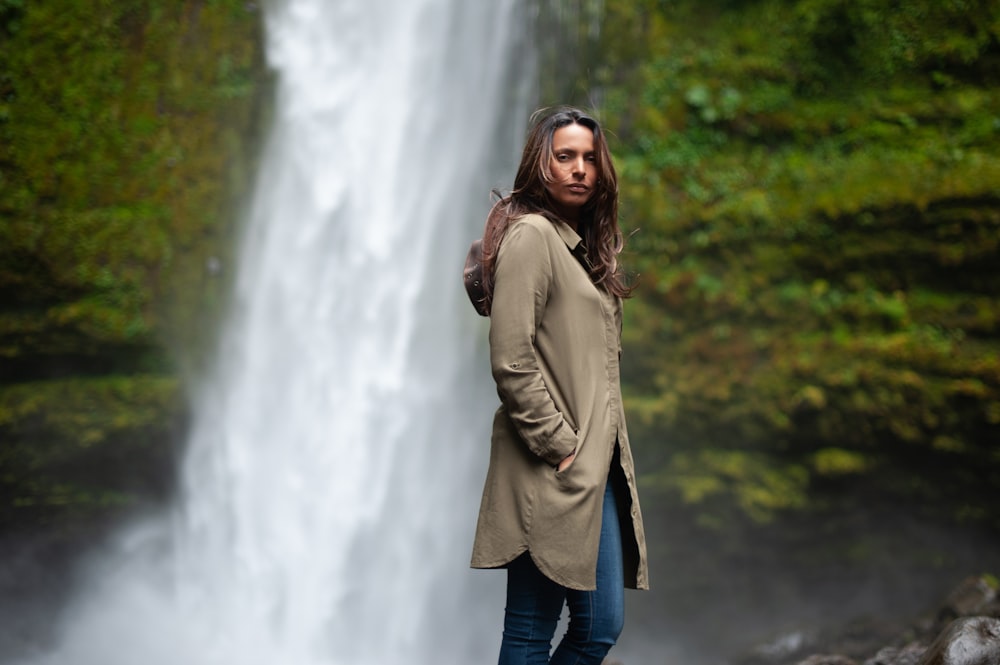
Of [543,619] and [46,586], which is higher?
[543,619]

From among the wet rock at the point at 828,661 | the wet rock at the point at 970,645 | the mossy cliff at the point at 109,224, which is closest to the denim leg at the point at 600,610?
the wet rock at the point at 970,645

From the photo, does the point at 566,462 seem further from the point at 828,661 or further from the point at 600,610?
the point at 828,661

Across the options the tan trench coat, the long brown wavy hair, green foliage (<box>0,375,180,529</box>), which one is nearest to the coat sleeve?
the tan trench coat

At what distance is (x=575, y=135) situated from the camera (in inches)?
76.8

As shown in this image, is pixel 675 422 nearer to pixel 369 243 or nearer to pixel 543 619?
pixel 369 243

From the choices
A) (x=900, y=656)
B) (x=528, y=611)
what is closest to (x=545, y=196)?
(x=528, y=611)

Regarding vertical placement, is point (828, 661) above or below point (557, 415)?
below

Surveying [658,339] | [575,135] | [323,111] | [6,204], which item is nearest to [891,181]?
[658,339]

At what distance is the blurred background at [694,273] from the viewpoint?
5602mm

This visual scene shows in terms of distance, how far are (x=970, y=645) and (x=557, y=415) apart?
2.30 metres

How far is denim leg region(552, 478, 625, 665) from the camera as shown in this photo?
74.3 inches

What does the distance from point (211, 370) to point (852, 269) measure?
4.69 m

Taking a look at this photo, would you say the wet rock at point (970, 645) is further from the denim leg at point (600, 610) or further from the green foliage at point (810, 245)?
the green foliage at point (810, 245)

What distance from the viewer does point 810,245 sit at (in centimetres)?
591
